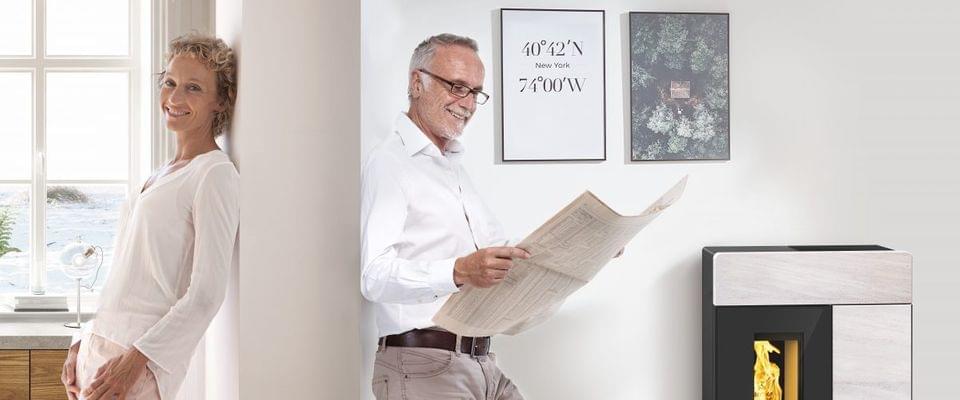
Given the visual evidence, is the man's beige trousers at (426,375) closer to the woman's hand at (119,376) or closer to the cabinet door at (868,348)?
the woman's hand at (119,376)

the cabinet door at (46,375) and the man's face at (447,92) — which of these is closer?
the man's face at (447,92)

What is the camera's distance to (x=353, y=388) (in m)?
2.02

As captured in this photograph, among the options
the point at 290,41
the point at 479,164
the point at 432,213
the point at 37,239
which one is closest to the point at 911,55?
the point at 479,164

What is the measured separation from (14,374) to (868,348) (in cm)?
293

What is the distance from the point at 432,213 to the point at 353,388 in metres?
0.48

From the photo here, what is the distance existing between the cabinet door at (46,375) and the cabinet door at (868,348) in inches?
105

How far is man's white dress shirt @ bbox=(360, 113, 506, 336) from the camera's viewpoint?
1.85 metres

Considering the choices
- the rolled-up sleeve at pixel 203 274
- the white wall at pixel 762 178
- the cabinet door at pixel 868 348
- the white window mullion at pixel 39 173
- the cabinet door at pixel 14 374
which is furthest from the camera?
the white window mullion at pixel 39 173

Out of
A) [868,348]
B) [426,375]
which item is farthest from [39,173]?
[868,348]

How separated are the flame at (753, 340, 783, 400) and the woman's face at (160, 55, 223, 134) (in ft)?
6.82

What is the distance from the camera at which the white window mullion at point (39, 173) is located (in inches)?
126

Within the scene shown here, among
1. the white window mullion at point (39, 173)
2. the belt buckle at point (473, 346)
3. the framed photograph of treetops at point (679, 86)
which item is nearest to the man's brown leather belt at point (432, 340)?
the belt buckle at point (473, 346)

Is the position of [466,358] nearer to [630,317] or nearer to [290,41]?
[290,41]

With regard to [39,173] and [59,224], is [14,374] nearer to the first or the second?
[59,224]
